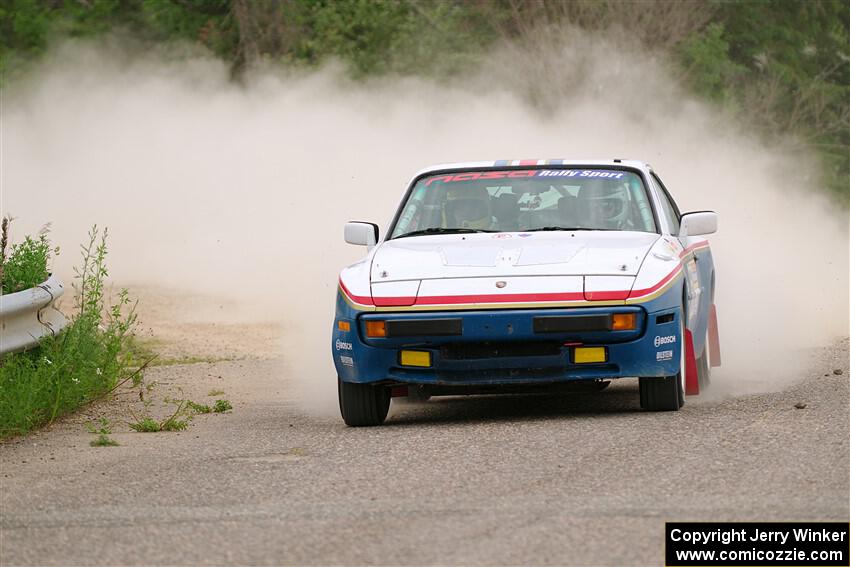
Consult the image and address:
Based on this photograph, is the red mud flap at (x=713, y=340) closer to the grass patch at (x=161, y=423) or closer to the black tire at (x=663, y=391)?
the black tire at (x=663, y=391)

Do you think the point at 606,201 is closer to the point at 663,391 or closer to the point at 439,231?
the point at 439,231

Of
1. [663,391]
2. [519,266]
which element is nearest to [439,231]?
[519,266]

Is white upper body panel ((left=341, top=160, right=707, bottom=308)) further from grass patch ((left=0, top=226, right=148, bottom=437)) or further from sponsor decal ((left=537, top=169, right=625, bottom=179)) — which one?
grass patch ((left=0, top=226, right=148, bottom=437))

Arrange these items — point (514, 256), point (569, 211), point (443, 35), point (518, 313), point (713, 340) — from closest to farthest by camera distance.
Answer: point (518, 313), point (514, 256), point (569, 211), point (713, 340), point (443, 35)

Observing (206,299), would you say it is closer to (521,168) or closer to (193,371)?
(193,371)

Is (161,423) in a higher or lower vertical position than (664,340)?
lower

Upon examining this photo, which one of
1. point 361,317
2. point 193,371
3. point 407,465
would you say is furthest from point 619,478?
point 193,371

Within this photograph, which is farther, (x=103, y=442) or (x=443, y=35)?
(x=443, y=35)

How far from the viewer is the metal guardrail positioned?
28.9 ft

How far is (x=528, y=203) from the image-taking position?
9.51 meters

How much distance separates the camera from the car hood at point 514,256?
329 inches

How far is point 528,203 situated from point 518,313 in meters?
1.49

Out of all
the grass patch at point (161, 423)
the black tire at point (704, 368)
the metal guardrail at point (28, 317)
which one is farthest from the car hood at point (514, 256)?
Result: the metal guardrail at point (28, 317)

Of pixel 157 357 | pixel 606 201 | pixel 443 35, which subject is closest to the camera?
pixel 606 201
